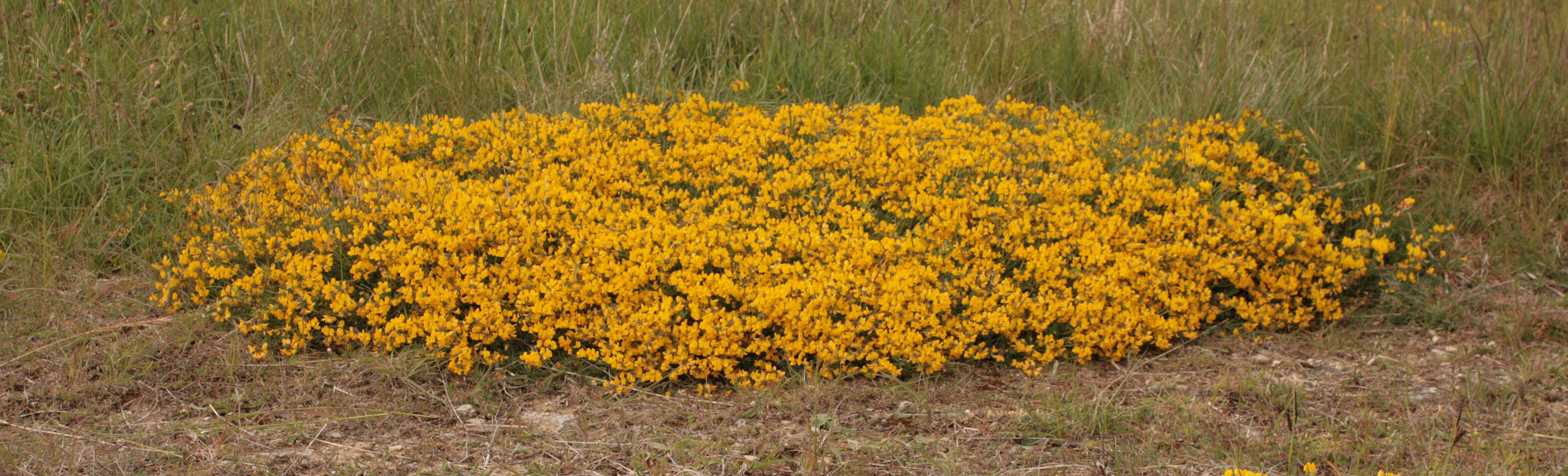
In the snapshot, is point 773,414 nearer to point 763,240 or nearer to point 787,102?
point 763,240

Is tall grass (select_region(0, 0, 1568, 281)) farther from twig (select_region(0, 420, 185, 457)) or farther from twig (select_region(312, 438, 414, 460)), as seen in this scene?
twig (select_region(312, 438, 414, 460))

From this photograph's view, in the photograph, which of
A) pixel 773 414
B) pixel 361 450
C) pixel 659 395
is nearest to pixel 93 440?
pixel 361 450

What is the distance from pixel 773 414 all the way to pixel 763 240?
1.97 ft

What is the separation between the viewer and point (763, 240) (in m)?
3.71

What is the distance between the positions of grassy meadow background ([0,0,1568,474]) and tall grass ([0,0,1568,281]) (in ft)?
0.05

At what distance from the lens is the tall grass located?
443cm

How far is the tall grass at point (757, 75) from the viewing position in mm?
4426

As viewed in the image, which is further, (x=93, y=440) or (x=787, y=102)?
(x=787, y=102)

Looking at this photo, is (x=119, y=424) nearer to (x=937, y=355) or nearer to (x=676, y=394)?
(x=676, y=394)

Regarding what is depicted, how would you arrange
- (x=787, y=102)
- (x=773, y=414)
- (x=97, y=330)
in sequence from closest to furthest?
1. (x=773, y=414)
2. (x=97, y=330)
3. (x=787, y=102)

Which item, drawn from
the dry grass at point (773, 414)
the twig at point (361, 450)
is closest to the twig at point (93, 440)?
the dry grass at point (773, 414)

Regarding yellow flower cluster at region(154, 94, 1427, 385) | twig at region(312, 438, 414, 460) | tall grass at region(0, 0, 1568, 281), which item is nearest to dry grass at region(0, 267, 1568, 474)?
twig at region(312, 438, 414, 460)

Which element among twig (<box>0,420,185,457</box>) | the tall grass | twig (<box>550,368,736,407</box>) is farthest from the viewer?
the tall grass

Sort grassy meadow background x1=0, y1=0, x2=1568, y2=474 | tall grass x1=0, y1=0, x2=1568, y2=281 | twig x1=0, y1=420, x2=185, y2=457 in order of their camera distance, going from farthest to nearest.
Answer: tall grass x1=0, y1=0, x2=1568, y2=281, grassy meadow background x1=0, y1=0, x2=1568, y2=474, twig x1=0, y1=420, x2=185, y2=457
